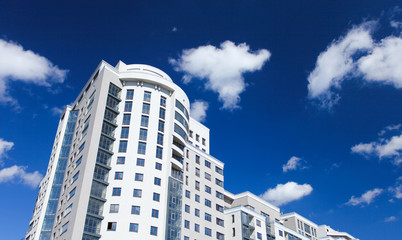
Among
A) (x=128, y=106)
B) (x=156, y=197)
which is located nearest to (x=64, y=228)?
(x=156, y=197)

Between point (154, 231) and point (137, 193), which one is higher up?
point (137, 193)

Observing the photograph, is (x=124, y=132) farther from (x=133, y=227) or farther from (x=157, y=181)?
(x=133, y=227)

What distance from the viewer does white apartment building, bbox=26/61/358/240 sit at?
6981cm

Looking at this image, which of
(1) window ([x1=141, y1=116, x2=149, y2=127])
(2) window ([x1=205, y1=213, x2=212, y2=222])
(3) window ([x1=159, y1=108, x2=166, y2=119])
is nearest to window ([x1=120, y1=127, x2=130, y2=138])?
(1) window ([x1=141, y1=116, x2=149, y2=127])

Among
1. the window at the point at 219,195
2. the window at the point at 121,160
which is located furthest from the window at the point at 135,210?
the window at the point at 219,195

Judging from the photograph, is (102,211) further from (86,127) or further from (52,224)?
(86,127)

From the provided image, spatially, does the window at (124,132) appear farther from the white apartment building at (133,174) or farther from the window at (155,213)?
the window at (155,213)

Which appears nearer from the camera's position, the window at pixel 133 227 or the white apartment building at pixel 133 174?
the window at pixel 133 227

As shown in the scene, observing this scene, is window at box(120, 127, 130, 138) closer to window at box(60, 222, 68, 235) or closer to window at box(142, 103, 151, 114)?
window at box(142, 103, 151, 114)

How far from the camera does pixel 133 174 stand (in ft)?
244

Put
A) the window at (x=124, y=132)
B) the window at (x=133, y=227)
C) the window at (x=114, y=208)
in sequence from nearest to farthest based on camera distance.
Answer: the window at (x=133, y=227) < the window at (x=114, y=208) < the window at (x=124, y=132)

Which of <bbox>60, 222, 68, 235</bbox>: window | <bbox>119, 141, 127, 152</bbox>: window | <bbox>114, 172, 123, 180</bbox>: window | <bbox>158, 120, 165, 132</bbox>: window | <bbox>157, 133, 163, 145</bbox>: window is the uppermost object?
<bbox>158, 120, 165, 132</bbox>: window

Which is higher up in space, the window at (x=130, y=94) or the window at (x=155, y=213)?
the window at (x=130, y=94)

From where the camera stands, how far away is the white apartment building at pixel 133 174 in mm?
69812
